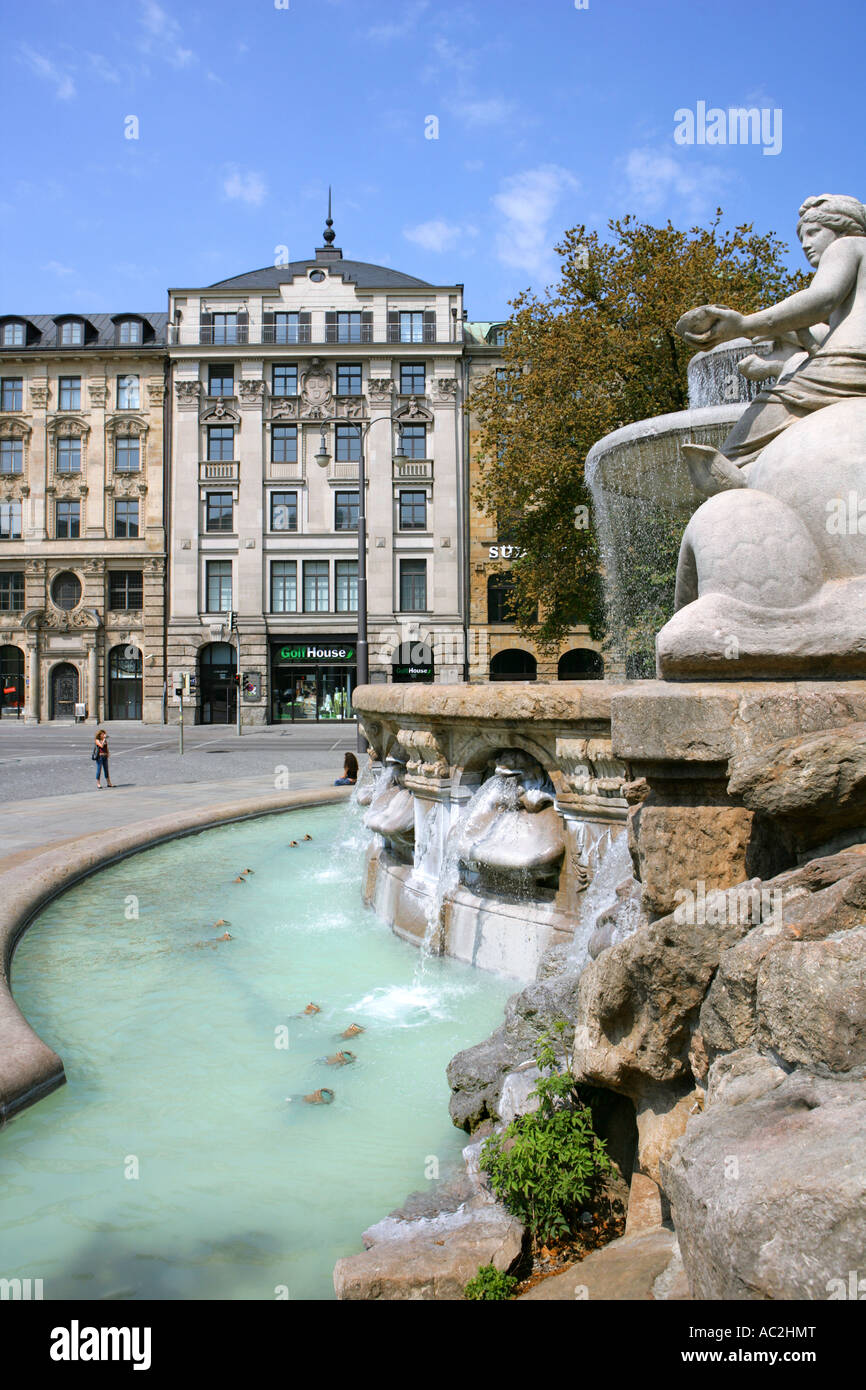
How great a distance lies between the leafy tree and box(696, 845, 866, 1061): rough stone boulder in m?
14.5

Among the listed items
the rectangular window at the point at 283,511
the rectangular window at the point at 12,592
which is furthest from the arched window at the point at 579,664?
the rectangular window at the point at 12,592

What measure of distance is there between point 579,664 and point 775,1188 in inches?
1470

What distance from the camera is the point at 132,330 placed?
135ft

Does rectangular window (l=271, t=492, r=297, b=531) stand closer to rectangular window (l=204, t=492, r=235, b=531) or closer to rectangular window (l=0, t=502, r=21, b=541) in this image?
rectangular window (l=204, t=492, r=235, b=531)

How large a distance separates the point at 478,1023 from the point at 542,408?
17.7 metres

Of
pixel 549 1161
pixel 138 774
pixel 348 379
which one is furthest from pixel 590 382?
pixel 348 379

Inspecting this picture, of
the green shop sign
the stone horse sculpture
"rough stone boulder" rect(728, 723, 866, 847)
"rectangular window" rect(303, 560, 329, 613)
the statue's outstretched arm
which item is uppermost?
"rectangular window" rect(303, 560, 329, 613)

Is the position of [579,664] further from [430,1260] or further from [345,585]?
[430,1260]

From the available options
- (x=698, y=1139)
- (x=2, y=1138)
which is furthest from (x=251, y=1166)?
(x=698, y=1139)

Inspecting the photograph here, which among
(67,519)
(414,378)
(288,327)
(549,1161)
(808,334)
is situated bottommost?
(549,1161)

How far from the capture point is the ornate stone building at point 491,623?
3797cm

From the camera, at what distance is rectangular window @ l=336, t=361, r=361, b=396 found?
129 ft

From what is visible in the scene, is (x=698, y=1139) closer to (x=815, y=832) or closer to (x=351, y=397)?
(x=815, y=832)

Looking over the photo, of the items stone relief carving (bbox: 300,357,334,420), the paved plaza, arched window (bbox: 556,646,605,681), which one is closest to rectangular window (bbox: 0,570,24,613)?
the paved plaza
